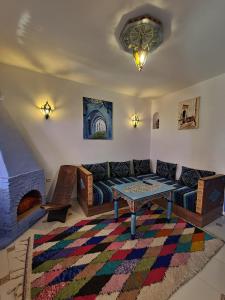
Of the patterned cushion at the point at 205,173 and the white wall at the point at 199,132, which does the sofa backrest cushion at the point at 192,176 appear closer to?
the patterned cushion at the point at 205,173

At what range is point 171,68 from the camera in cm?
249

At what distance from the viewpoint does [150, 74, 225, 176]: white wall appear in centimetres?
277

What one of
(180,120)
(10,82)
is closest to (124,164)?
(180,120)

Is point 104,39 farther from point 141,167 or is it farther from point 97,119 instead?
point 141,167

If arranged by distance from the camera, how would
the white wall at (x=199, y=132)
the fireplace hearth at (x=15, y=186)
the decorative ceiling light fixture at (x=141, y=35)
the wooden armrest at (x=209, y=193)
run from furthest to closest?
1. the white wall at (x=199, y=132)
2. the wooden armrest at (x=209, y=193)
3. the fireplace hearth at (x=15, y=186)
4. the decorative ceiling light fixture at (x=141, y=35)

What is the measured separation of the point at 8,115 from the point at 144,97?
3.23 meters

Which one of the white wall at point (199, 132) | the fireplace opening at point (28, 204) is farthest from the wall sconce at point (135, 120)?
the fireplace opening at point (28, 204)

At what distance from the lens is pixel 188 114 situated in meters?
3.31

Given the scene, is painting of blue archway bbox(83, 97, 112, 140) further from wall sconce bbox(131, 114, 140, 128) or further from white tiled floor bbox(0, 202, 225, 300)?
white tiled floor bbox(0, 202, 225, 300)

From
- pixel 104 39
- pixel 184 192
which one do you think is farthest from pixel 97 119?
pixel 184 192

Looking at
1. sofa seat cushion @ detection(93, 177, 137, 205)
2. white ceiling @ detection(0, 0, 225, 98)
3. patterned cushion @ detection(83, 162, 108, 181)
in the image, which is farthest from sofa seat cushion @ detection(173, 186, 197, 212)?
white ceiling @ detection(0, 0, 225, 98)

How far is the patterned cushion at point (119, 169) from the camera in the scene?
3.66 meters

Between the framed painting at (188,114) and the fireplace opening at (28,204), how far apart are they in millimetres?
3295

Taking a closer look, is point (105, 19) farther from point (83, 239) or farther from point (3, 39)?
point (83, 239)
